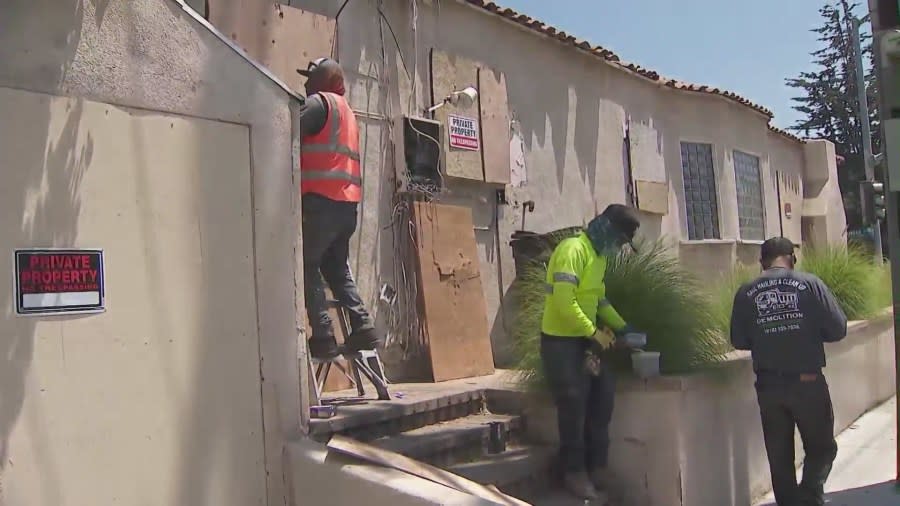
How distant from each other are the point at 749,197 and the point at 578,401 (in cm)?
1124

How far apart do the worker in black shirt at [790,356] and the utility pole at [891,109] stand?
1242mm

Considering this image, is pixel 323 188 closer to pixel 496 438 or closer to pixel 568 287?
pixel 568 287

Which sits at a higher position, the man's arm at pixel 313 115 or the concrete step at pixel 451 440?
the man's arm at pixel 313 115

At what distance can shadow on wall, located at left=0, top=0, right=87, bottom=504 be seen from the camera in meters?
3.34

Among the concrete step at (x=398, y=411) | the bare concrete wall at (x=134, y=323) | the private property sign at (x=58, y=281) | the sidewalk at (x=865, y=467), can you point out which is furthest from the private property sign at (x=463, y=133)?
the private property sign at (x=58, y=281)

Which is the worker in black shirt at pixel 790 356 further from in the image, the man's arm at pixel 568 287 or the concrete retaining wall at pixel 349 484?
the concrete retaining wall at pixel 349 484

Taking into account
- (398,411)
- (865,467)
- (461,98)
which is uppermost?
(461,98)

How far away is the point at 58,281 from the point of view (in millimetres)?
3512

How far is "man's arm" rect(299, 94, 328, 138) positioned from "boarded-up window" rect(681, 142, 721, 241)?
8942mm

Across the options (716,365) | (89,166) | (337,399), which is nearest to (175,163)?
(89,166)

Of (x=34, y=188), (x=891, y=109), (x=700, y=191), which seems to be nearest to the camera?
(x=34, y=188)

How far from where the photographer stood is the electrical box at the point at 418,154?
24.2 ft

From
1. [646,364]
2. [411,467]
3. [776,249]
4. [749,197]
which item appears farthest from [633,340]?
[749,197]

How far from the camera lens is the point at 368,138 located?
716 centimetres
